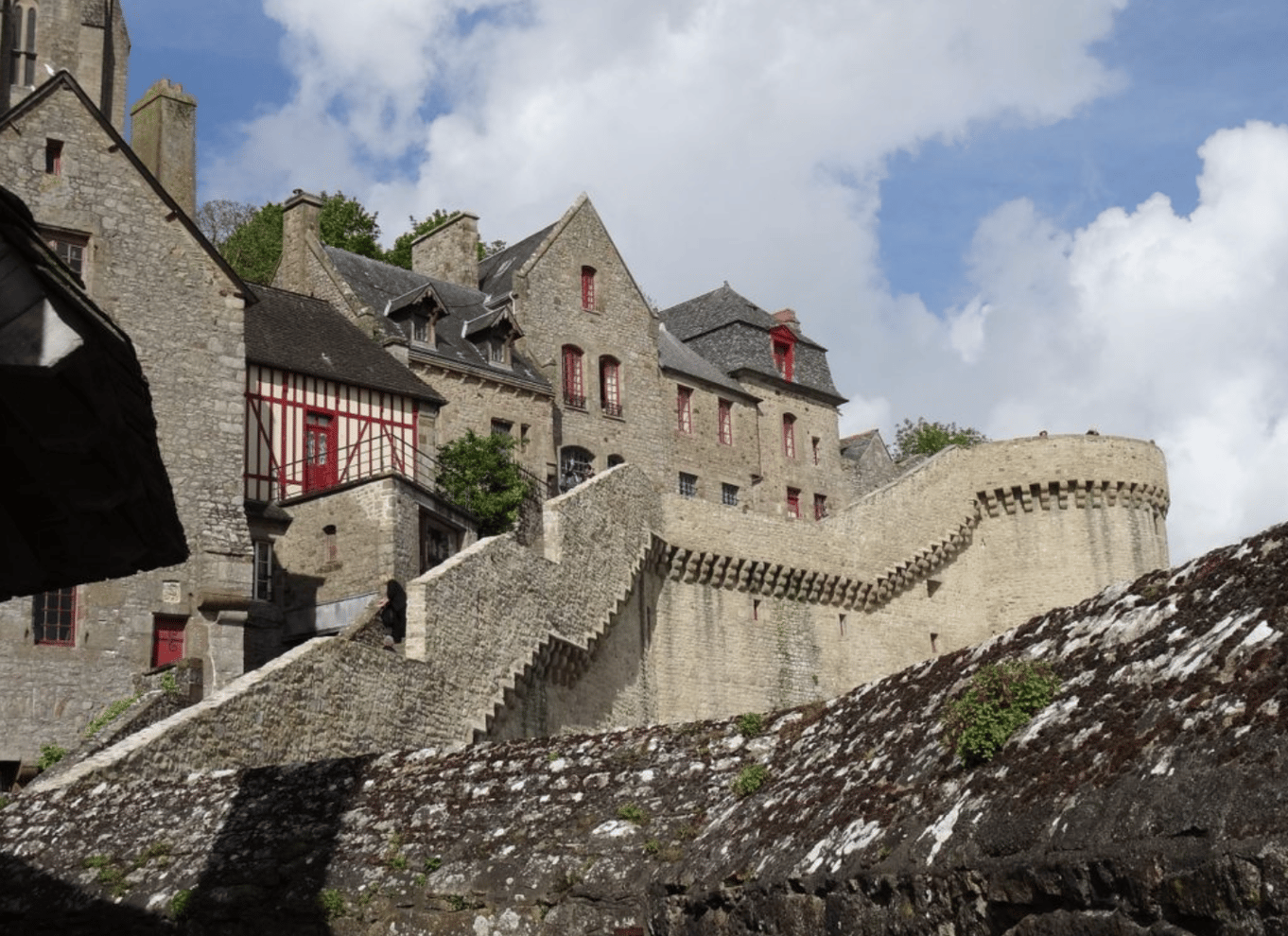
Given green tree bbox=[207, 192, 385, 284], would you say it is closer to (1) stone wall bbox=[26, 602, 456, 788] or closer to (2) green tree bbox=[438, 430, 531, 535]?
(2) green tree bbox=[438, 430, 531, 535]

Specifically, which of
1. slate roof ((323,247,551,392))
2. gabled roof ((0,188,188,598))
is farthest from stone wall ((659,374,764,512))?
gabled roof ((0,188,188,598))

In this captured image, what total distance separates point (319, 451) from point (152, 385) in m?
5.66

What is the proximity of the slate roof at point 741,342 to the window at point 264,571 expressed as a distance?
18145mm

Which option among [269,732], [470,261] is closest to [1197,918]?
[269,732]

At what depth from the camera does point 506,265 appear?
1499 inches

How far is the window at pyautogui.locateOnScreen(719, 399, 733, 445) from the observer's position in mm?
39906

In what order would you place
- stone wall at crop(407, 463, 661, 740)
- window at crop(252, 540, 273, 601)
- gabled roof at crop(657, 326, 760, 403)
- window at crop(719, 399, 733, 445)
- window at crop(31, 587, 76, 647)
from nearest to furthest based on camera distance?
stone wall at crop(407, 463, 661, 740) → window at crop(31, 587, 76, 647) → window at crop(252, 540, 273, 601) → gabled roof at crop(657, 326, 760, 403) → window at crop(719, 399, 733, 445)

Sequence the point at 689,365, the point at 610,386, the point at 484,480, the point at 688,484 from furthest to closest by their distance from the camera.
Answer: the point at 689,365, the point at 688,484, the point at 610,386, the point at 484,480

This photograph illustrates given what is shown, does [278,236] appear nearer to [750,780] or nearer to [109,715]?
[109,715]

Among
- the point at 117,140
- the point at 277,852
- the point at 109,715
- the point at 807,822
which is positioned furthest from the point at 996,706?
the point at 117,140

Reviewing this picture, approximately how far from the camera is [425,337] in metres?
33.7

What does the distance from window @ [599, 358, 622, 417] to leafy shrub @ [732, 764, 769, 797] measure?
29.9 metres

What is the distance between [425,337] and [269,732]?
18.6 meters

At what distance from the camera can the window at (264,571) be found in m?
25.2
